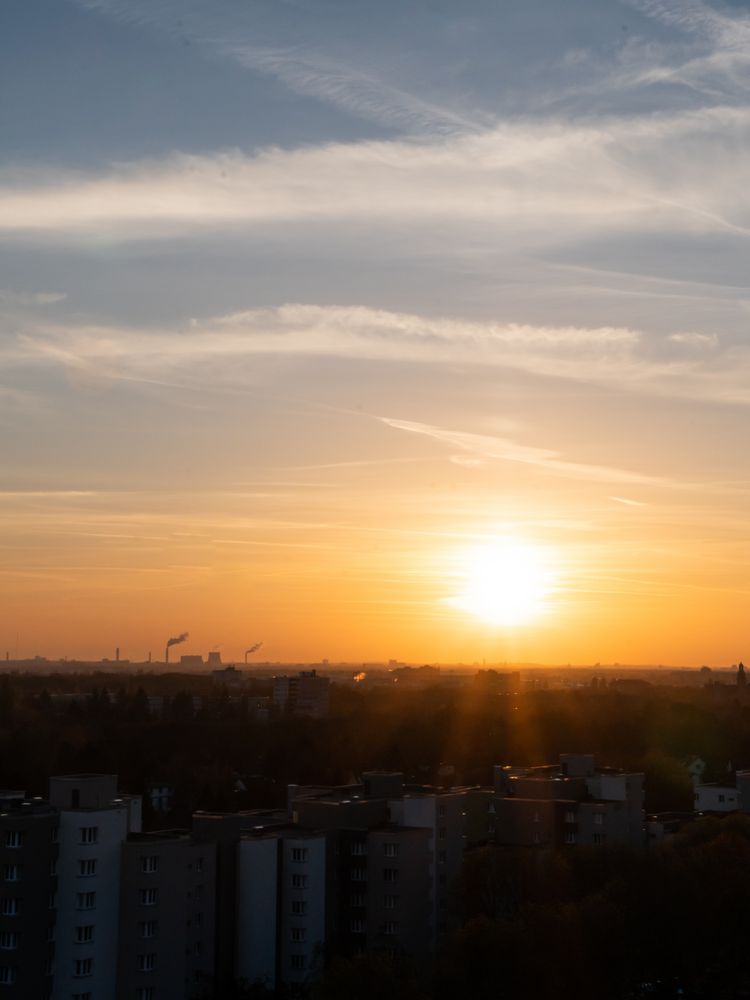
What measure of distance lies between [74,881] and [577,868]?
8678 mm

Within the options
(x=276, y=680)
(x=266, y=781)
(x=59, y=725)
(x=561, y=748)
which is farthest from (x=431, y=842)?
(x=276, y=680)

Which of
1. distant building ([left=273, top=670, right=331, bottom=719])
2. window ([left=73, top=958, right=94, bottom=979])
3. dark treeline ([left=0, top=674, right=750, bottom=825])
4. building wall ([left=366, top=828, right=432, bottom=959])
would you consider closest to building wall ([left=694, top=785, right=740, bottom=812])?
dark treeline ([left=0, top=674, right=750, bottom=825])

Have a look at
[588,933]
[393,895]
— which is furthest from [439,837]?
[588,933]

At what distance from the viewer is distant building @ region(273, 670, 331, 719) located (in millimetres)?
83375

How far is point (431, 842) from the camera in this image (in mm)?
21125

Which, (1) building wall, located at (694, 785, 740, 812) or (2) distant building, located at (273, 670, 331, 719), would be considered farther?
(2) distant building, located at (273, 670, 331, 719)

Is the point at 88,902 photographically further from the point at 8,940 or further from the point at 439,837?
the point at 439,837

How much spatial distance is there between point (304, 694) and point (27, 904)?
71.1 m

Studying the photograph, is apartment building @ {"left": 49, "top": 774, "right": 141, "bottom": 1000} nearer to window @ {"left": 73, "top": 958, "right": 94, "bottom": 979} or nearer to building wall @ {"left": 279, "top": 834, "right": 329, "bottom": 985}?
window @ {"left": 73, "top": 958, "right": 94, "bottom": 979}

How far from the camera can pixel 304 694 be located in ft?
284

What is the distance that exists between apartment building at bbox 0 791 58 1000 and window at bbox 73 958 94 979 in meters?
0.30

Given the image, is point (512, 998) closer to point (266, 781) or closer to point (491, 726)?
point (266, 781)

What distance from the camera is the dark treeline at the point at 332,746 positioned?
34812 mm

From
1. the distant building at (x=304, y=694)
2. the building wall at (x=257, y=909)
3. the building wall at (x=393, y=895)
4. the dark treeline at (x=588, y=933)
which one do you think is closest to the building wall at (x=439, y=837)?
the building wall at (x=393, y=895)
